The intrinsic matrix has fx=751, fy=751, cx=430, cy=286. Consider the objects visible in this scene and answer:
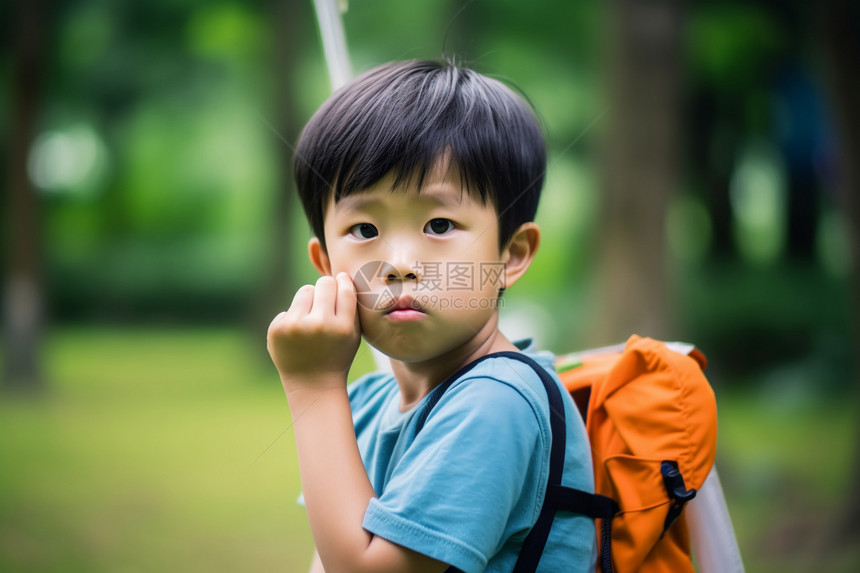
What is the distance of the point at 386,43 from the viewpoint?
8.93 m

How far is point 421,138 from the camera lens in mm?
1038

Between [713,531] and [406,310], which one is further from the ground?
[406,310]

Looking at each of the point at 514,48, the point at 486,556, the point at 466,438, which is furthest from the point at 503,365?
the point at 514,48

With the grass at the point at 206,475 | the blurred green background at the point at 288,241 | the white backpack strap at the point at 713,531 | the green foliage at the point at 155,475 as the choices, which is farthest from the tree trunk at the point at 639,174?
the white backpack strap at the point at 713,531

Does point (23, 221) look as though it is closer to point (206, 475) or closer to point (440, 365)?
point (206, 475)

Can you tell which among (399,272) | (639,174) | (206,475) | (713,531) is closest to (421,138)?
(399,272)

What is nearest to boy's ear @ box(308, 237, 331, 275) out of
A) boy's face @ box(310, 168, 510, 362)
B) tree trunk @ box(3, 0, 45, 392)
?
boy's face @ box(310, 168, 510, 362)

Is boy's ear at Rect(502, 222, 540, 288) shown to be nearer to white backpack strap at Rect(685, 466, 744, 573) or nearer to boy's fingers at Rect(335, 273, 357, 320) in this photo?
boy's fingers at Rect(335, 273, 357, 320)

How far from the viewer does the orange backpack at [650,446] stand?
102cm

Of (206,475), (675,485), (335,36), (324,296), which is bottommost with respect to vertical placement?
Answer: (206,475)

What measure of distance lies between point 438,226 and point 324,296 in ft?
0.60

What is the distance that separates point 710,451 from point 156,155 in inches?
519

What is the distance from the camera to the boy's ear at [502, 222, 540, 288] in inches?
46.3

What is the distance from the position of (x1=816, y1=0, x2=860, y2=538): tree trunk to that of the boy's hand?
2.91 metres
